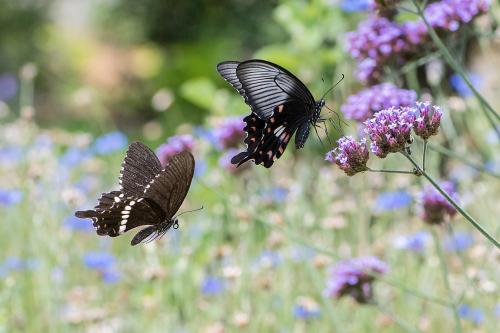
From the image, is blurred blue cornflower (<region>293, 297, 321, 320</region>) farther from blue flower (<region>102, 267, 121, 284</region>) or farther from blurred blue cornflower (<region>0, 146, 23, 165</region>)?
blurred blue cornflower (<region>0, 146, 23, 165</region>)

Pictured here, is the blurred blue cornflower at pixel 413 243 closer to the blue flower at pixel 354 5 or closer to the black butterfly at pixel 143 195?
the blue flower at pixel 354 5

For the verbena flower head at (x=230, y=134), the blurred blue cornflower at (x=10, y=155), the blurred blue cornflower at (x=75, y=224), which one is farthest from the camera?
the blurred blue cornflower at (x=10, y=155)

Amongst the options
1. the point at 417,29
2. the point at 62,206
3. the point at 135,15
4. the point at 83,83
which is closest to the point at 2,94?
the point at 83,83

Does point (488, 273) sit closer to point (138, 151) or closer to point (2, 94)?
point (138, 151)

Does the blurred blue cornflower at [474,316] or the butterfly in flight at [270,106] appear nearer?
the butterfly in flight at [270,106]

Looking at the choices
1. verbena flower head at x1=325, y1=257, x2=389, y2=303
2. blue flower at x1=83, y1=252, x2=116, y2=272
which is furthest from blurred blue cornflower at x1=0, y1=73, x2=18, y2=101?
verbena flower head at x1=325, y1=257, x2=389, y2=303

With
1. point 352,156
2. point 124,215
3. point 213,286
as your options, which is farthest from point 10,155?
point 352,156

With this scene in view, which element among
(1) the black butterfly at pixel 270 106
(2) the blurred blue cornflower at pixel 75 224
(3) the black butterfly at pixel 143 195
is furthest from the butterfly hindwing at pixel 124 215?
(2) the blurred blue cornflower at pixel 75 224
